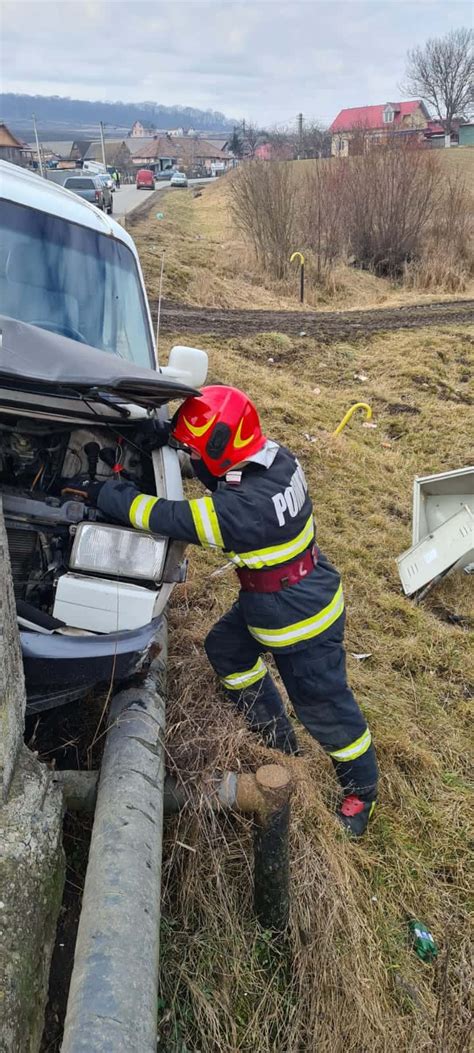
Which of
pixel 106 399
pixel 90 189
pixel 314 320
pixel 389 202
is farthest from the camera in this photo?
pixel 90 189

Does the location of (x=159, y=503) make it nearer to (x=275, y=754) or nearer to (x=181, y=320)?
(x=275, y=754)

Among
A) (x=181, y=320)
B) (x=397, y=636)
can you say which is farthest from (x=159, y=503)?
(x=181, y=320)

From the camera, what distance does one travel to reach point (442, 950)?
260cm

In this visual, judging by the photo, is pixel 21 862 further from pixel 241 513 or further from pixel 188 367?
pixel 188 367

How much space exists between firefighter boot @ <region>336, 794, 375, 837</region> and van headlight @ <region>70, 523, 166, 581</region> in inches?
52.6

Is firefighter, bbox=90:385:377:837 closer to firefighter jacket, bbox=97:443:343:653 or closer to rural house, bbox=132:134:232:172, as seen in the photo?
firefighter jacket, bbox=97:443:343:653

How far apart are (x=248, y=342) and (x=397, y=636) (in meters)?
7.06

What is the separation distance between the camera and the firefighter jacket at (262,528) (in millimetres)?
2402

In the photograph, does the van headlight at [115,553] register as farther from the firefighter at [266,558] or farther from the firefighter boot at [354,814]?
the firefighter boot at [354,814]

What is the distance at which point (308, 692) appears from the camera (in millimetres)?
2756

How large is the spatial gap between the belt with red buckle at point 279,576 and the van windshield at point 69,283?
1520mm

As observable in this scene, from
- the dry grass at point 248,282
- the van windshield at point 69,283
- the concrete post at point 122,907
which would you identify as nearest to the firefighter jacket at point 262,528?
the concrete post at point 122,907

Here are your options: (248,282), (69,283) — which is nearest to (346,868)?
(69,283)

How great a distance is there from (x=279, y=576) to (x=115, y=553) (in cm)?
62
